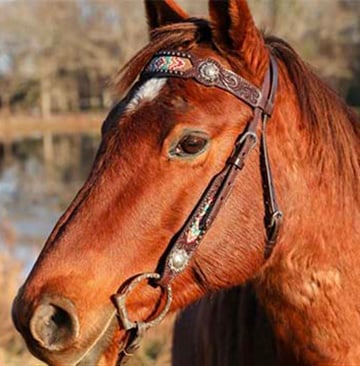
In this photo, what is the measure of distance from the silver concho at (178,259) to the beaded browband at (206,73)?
1.81 ft

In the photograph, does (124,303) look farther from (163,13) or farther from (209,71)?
(163,13)

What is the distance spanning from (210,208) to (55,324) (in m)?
0.60

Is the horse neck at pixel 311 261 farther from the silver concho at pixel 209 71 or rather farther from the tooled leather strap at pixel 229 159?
the silver concho at pixel 209 71

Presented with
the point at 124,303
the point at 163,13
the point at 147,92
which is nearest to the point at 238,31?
the point at 147,92

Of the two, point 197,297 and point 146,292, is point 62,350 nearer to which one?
point 146,292

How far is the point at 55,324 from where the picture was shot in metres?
2.12

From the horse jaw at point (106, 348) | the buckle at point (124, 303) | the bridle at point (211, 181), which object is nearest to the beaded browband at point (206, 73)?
the bridle at point (211, 181)

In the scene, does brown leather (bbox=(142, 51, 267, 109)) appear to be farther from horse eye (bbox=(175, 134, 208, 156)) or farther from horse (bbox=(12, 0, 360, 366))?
horse eye (bbox=(175, 134, 208, 156))

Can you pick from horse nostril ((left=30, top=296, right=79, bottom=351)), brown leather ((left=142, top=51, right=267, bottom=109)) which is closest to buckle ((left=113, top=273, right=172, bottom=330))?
horse nostril ((left=30, top=296, right=79, bottom=351))

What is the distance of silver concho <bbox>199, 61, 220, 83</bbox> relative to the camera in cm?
240

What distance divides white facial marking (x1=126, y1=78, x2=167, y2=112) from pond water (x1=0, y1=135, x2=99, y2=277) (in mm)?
6571

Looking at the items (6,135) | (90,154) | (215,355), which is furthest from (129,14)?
(215,355)

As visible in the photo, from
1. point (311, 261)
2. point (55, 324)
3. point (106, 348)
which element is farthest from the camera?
point (311, 261)

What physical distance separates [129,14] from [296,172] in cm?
3588
